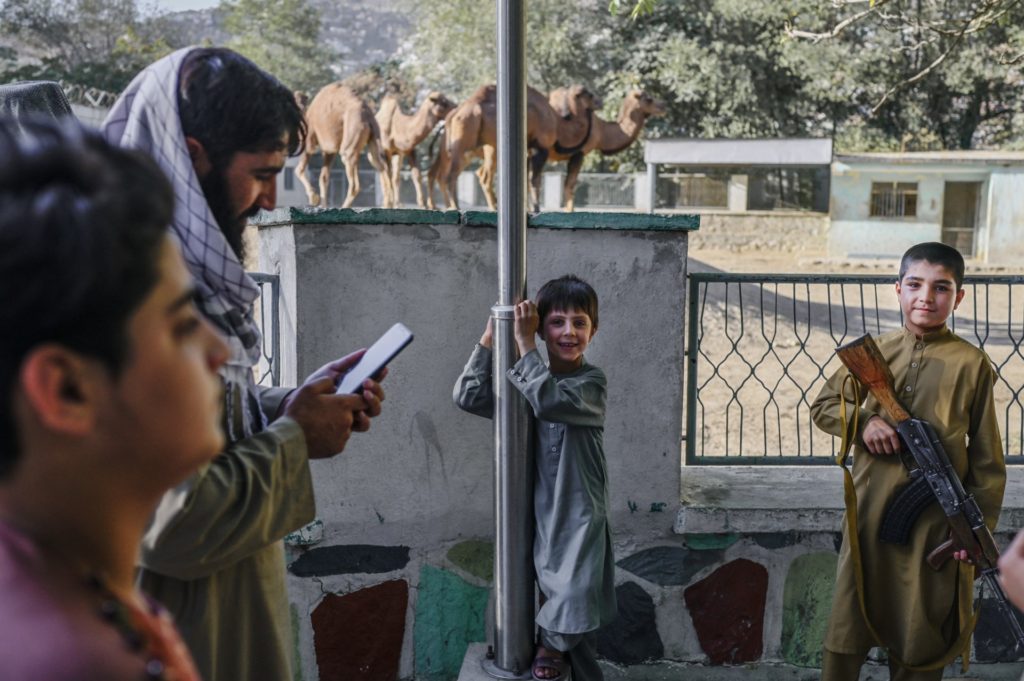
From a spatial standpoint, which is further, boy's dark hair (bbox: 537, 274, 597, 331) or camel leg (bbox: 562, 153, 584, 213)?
camel leg (bbox: 562, 153, 584, 213)

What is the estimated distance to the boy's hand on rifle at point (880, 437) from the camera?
2.96 metres

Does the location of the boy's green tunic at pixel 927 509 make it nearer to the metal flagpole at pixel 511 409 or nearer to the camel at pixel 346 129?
the metal flagpole at pixel 511 409

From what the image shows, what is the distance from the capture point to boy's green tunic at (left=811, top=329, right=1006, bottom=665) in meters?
3.00

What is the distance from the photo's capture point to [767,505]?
139 inches

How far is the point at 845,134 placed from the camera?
27594mm

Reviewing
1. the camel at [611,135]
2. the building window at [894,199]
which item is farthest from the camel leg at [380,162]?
the building window at [894,199]

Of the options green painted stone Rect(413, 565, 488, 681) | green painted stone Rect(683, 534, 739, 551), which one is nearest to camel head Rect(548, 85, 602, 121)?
green painted stone Rect(683, 534, 739, 551)

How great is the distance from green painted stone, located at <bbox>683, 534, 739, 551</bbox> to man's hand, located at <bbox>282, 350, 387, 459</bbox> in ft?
6.86

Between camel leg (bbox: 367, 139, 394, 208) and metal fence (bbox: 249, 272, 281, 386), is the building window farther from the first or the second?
metal fence (bbox: 249, 272, 281, 386)

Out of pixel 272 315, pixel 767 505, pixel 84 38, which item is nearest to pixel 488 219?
pixel 272 315

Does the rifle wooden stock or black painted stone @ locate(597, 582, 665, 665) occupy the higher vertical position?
the rifle wooden stock

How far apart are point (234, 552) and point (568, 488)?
156cm

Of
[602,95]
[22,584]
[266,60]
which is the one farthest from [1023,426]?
[266,60]

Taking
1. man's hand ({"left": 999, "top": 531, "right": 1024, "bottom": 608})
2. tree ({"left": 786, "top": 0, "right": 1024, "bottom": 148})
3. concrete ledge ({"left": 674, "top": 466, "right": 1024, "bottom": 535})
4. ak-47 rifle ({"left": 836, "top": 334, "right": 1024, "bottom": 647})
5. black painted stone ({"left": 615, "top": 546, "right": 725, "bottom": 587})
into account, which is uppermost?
tree ({"left": 786, "top": 0, "right": 1024, "bottom": 148})
